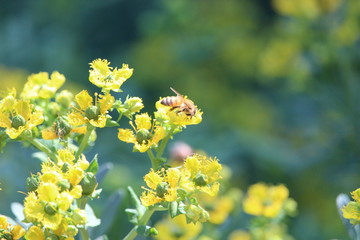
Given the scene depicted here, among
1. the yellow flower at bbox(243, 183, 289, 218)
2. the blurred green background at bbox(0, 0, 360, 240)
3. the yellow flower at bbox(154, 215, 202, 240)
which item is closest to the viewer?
the yellow flower at bbox(154, 215, 202, 240)

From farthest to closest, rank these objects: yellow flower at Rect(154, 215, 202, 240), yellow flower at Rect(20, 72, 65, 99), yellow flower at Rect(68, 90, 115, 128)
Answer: yellow flower at Rect(154, 215, 202, 240) → yellow flower at Rect(20, 72, 65, 99) → yellow flower at Rect(68, 90, 115, 128)

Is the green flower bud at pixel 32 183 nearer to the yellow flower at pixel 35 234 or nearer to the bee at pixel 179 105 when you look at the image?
the yellow flower at pixel 35 234

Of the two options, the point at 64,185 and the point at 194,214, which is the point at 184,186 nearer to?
the point at 194,214

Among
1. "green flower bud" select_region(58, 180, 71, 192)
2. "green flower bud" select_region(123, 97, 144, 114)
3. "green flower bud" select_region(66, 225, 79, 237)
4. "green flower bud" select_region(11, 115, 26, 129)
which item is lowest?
"green flower bud" select_region(66, 225, 79, 237)

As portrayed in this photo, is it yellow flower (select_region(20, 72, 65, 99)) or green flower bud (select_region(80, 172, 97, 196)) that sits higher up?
yellow flower (select_region(20, 72, 65, 99))

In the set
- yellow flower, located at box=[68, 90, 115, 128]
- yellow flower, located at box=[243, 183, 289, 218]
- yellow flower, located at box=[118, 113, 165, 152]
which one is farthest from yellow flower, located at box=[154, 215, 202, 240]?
yellow flower, located at box=[68, 90, 115, 128]

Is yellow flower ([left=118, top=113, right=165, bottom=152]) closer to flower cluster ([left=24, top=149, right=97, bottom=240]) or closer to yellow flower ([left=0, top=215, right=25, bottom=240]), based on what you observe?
flower cluster ([left=24, top=149, right=97, bottom=240])

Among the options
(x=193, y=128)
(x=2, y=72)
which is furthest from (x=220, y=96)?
(x=2, y=72)

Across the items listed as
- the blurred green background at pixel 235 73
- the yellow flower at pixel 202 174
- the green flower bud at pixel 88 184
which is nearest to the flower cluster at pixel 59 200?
the green flower bud at pixel 88 184

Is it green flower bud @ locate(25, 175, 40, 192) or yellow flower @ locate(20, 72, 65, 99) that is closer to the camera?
green flower bud @ locate(25, 175, 40, 192)
